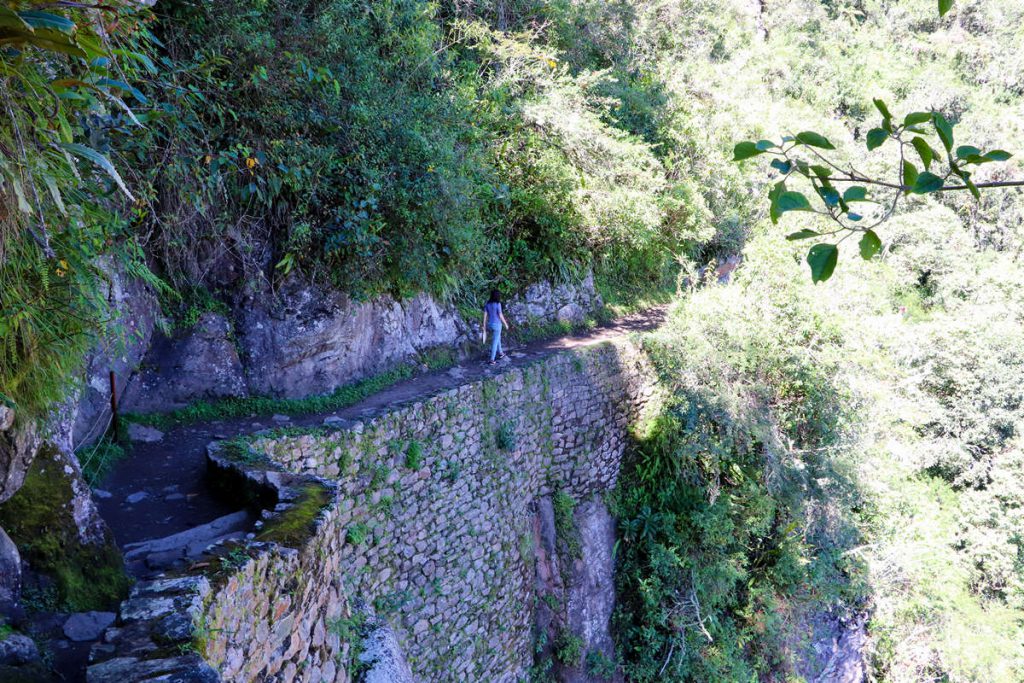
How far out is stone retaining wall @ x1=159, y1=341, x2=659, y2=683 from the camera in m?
3.96

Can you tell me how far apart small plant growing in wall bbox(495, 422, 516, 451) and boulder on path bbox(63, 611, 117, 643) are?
535 centimetres

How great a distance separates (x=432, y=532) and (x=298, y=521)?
3.40m

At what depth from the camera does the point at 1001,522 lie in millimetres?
14742

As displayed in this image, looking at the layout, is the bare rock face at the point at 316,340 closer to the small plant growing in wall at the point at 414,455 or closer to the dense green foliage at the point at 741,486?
the small plant growing in wall at the point at 414,455

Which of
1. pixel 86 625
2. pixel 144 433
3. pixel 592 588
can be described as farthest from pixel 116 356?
pixel 592 588

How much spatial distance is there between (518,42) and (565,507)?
8562 millimetres

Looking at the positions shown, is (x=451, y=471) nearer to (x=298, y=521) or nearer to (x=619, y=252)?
(x=298, y=521)

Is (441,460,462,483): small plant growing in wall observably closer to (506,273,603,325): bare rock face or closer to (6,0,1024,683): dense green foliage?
(6,0,1024,683): dense green foliage

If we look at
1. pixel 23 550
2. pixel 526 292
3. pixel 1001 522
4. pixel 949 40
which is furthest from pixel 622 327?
pixel 949 40

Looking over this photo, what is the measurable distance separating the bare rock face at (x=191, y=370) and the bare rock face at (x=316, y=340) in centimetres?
20

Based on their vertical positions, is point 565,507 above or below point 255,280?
below

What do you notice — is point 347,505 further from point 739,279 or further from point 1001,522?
point 1001,522

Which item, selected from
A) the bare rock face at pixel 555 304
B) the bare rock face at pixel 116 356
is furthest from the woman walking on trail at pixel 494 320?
the bare rock face at pixel 116 356

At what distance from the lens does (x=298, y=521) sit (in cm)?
442
